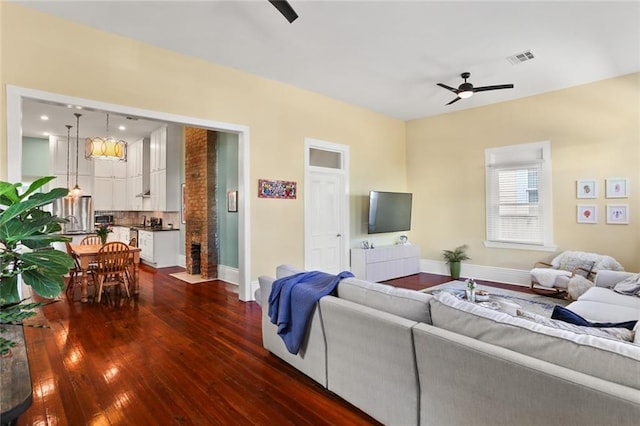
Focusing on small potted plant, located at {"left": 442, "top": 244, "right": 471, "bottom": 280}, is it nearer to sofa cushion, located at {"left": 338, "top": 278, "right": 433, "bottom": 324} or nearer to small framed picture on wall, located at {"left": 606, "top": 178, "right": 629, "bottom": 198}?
small framed picture on wall, located at {"left": 606, "top": 178, "right": 629, "bottom": 198}

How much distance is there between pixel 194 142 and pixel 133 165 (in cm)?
327

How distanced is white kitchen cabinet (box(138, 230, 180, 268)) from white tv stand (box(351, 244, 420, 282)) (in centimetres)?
427

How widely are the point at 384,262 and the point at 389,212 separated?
1.02 meters

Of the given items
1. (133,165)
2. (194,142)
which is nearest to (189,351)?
(194,142)

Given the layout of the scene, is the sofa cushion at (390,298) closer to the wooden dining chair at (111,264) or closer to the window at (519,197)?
the wooden dining chair at (111,264)

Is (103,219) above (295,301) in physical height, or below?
above

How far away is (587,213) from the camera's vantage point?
16.7 ft

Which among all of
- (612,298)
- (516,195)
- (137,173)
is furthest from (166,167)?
(612,298)

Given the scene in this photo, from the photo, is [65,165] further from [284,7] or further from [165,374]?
[284,7]

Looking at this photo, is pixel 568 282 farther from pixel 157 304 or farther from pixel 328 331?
pixel 157 304

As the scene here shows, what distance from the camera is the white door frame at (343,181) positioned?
550 centimetres

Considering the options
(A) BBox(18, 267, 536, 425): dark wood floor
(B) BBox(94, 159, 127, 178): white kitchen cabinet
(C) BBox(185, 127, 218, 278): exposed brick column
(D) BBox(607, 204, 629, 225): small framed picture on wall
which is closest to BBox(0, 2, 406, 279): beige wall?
(A) BBox(18, 267, 536, 425): dark wood floor

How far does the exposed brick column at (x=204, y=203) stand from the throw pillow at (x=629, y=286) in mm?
5981

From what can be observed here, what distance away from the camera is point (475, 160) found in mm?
6352
